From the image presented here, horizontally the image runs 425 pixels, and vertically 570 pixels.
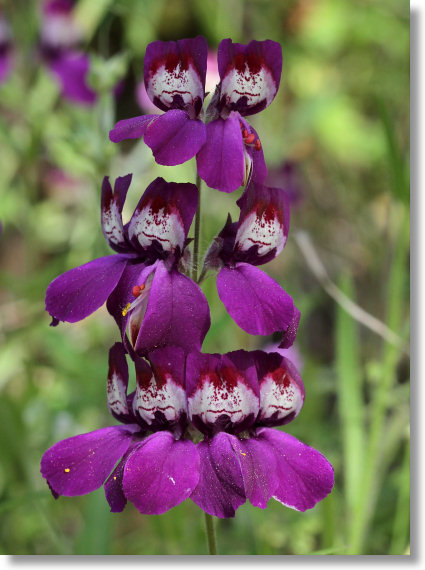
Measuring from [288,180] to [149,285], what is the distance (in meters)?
1.36

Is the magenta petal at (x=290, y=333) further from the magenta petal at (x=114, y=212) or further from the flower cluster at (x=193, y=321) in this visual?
the magenta petal at (x=114, y=212)

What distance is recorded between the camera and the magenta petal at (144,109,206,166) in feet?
2.08

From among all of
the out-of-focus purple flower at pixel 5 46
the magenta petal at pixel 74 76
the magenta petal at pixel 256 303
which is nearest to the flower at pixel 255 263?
the magenta petal at pixel 256 303

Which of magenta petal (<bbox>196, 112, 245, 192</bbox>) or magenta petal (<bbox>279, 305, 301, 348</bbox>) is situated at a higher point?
magenta petal (<bbox>196, 112, 245, 192</bbox>)

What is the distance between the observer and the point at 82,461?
67 cm

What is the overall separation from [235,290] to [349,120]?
85.5 inches

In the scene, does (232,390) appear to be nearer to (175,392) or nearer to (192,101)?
(175,392)

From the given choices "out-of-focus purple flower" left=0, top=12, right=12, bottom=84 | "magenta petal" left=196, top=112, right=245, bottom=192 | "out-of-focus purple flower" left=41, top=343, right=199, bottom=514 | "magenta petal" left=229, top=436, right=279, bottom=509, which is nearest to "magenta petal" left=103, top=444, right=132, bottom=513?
"out-of-focus purple flower" left=41, top=343, right=199, bottom=514

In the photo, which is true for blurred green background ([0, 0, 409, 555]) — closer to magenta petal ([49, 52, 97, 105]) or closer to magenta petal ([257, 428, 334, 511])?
magenta petal ([49, 52, 97, 105])

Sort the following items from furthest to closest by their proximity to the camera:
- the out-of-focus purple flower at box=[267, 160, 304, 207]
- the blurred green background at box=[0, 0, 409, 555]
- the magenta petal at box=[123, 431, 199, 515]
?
the out-of-focus purple flower at box=[267, 160, 304, 207] < the blurred green background at box=[0, 0, 409, 555] < the magenta petal at box=[123, 431, 199, 515]

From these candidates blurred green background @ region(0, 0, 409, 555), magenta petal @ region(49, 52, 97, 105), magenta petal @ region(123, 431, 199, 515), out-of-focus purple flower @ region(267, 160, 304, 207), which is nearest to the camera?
magenta petal @ region(123, 431, 199, 515)

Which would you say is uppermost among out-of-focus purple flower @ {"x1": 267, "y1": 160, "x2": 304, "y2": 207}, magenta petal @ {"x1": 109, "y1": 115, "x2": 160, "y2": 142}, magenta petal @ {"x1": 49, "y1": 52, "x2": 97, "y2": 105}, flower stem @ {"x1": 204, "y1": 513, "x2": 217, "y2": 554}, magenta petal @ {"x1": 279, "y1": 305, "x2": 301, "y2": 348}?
magenta petal @ {"x1": 49, "y1": 52, "x2": 97, "y2": 105}

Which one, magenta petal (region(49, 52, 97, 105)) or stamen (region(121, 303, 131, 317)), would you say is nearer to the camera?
stamen (region(121, 303, 131, 317))

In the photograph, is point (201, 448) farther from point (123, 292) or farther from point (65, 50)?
point (65, 50)
